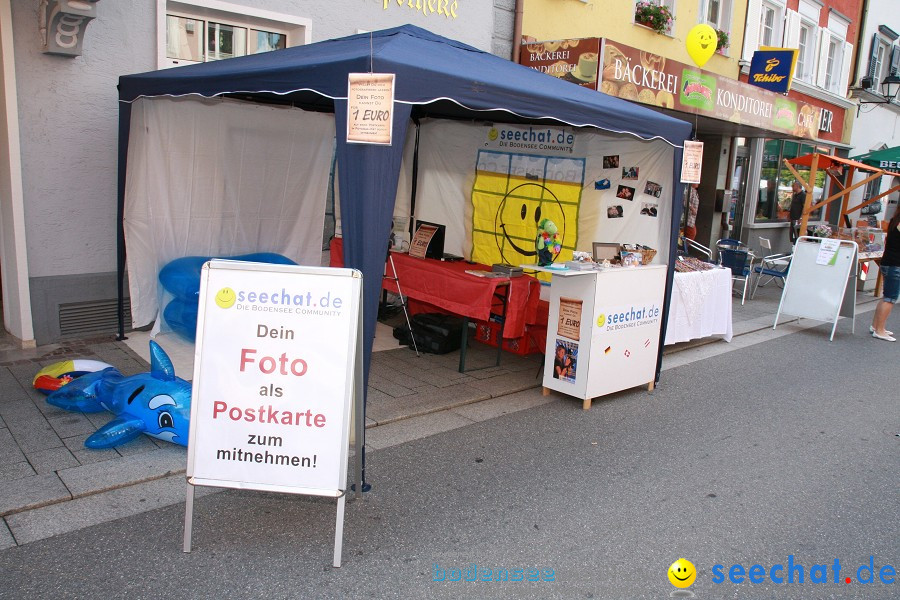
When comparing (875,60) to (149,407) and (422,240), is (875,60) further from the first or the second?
(149,407)

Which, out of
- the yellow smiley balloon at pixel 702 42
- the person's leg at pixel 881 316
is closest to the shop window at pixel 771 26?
the yellow smiley balloon at pixel 702 42

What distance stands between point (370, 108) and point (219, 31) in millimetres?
4258

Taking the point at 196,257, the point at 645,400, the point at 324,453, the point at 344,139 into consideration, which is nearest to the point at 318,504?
the point at 324,453

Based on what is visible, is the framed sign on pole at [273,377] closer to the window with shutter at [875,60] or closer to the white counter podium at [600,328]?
the white counter podium at [600,328]

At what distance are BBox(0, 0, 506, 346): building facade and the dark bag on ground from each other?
9.55 ft

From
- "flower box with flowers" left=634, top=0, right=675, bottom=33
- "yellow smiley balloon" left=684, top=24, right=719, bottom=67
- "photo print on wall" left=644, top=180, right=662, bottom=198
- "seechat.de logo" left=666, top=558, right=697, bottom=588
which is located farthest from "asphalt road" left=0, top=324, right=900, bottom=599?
"flower box with flowers" left=634, top=0, right=675, bottom=33

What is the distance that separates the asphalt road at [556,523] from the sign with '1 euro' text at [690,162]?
82.3 inches

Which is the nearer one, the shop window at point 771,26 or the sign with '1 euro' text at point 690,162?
the sign with '1 euro' text at point 690,162

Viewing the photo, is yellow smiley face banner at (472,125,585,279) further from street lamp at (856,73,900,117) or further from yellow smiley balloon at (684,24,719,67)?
street lamp at (856,73,900,117)

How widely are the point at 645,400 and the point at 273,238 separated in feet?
13.6

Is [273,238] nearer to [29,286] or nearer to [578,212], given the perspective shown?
[29,286]

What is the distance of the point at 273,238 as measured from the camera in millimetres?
7488

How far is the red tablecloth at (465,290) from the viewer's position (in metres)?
6.10

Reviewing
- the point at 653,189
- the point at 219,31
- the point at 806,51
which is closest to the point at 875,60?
the point at 806,51
